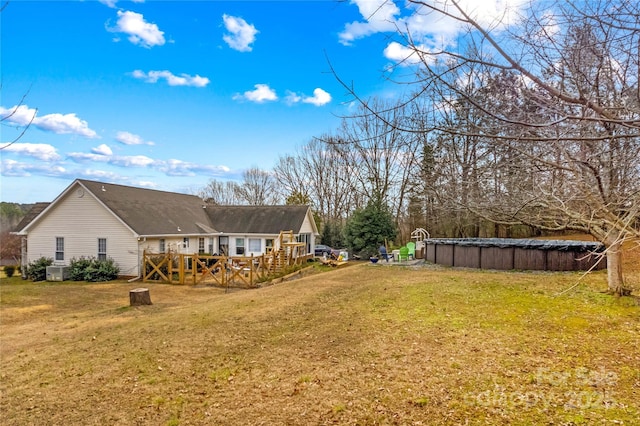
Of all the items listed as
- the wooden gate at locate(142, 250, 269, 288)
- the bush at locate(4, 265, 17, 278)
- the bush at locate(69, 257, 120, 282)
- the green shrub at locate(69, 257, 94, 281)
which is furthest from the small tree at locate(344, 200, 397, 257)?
the bush at locate(4, 265, 17, 278)

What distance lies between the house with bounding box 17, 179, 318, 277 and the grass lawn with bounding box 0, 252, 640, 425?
8.84 meters

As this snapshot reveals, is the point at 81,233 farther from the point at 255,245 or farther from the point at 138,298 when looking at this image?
the point at 138,298

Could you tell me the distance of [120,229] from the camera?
19625 millimetres

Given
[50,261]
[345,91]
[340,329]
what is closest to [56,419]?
[340,329]

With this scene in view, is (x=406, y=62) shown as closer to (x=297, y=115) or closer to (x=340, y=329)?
(x=340, y=329)

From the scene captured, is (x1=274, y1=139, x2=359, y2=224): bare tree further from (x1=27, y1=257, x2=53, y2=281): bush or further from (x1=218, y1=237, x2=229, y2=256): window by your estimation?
(x1=27, y1=257, x2=53, y2=281): bush

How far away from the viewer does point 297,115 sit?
17.4 metres

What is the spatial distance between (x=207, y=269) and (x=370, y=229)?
1249 cm

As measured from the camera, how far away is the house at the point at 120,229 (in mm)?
19625

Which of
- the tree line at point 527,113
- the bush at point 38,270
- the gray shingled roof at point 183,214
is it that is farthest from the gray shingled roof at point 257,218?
the tree line at point 527,113

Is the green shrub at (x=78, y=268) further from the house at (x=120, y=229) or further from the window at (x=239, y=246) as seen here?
the window at (x=239, y=246)

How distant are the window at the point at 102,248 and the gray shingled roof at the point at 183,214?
1803 millimetres

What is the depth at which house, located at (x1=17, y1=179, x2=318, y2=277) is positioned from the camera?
1962 centimetres

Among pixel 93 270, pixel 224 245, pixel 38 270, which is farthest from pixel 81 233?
pixel 224 245
